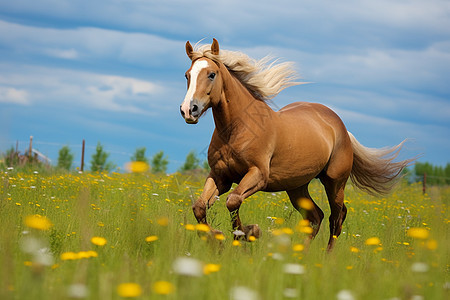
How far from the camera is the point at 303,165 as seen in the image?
19.7 feet

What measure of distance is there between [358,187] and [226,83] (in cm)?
387

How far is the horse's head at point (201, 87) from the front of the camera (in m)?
4.74

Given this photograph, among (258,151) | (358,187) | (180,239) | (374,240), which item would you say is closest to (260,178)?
(258,151)

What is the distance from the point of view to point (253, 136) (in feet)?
17.7

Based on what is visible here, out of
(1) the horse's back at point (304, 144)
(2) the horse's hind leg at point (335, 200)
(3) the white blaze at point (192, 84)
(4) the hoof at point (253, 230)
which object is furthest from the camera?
(2) the horse's hind leg at point (335, 200)

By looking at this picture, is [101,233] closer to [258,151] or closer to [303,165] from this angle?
[258,151]

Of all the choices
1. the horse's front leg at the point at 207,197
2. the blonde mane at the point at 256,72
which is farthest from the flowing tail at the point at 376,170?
the horse's front leg at the point at 207,197

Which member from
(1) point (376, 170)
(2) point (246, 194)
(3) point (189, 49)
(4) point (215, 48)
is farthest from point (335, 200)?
(3) point (189, 49)

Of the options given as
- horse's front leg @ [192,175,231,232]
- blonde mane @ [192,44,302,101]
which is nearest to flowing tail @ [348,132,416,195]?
blonde mane @ [192,44,302,101]

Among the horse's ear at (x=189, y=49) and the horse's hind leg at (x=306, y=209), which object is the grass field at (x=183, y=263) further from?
the horse's ear at (x=189, y=49)

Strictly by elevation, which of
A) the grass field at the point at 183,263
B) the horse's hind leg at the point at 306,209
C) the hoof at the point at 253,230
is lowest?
the grass field at the point at 183,263

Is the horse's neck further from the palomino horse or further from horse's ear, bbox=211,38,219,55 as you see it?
horse's ear, bbox=211,38,219,55

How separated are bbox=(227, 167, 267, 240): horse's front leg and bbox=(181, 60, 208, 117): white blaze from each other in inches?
39.7

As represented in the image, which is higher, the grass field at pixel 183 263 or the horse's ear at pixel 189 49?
the horse's ear at pixel 189 49
